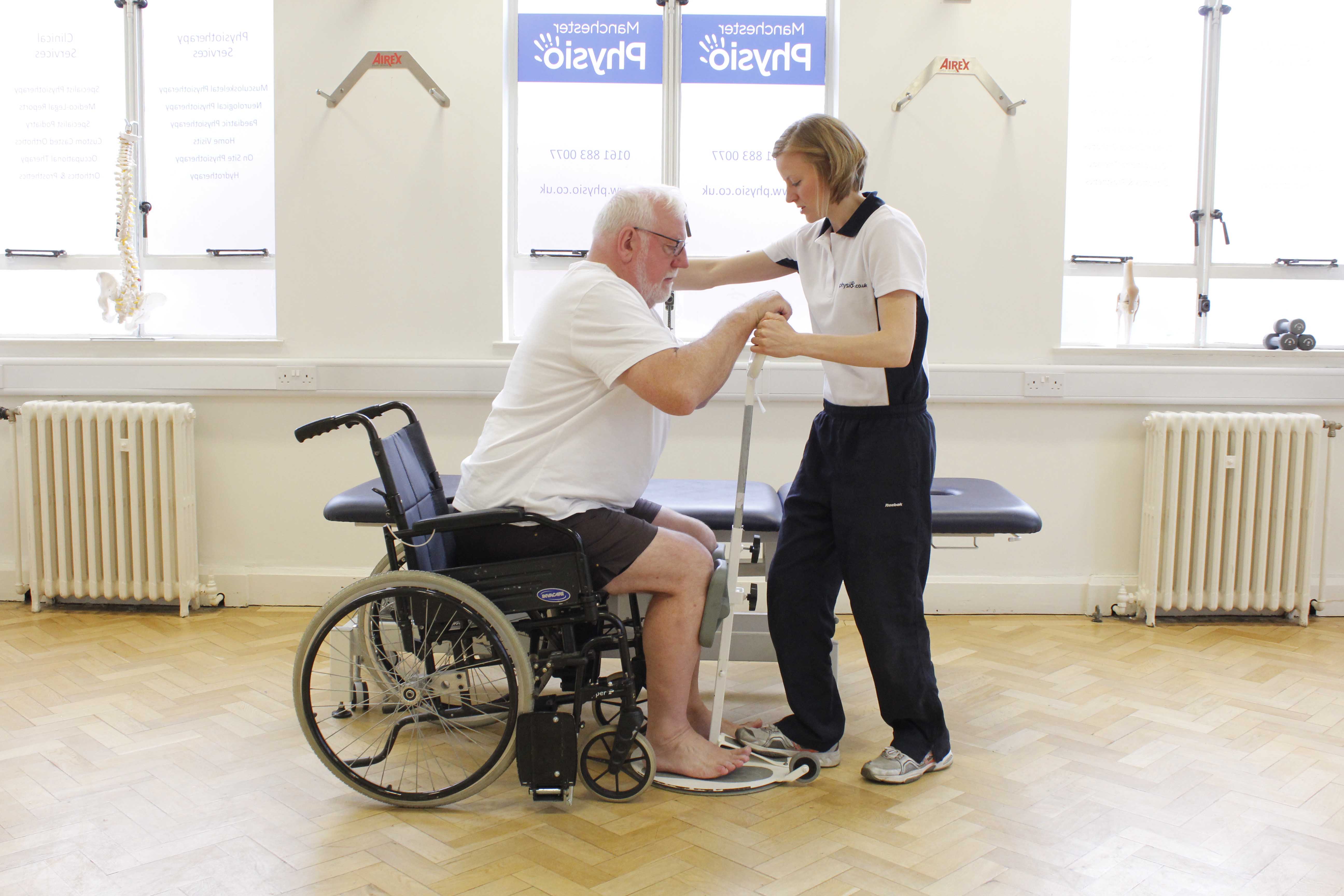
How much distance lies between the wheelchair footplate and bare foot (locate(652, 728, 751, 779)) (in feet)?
0.75

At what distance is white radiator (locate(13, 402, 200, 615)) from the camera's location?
3.40 m

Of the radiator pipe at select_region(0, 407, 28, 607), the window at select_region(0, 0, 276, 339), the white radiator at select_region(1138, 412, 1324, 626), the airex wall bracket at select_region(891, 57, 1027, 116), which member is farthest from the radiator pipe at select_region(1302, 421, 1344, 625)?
the radiator pipe at select_region(0, 407, 28, 607)

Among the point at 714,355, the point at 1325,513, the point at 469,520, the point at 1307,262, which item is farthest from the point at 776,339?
the point at 1307,262

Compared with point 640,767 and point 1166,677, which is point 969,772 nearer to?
point 640,767

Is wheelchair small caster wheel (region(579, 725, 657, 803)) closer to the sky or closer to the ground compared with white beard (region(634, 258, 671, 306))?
closer to the ground

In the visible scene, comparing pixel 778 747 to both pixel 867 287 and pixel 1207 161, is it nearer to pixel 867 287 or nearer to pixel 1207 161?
pixel 867 287

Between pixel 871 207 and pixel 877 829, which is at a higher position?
pixel 871 207

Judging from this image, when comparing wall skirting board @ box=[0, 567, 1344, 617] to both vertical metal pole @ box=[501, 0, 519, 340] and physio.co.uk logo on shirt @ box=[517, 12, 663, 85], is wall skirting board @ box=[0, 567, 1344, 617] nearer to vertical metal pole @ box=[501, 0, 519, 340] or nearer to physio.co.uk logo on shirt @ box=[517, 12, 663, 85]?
vertical metal pole @ box=[501, 0, 519, 340]

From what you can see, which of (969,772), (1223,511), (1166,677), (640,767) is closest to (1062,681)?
(1166,677)

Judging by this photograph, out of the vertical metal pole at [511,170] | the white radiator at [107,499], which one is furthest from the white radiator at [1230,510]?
the white radiator at [107,499]

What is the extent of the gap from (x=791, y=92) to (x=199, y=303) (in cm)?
228

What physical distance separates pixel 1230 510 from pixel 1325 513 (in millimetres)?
384

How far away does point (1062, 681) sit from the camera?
2836 millimetres

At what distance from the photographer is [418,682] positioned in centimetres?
202
